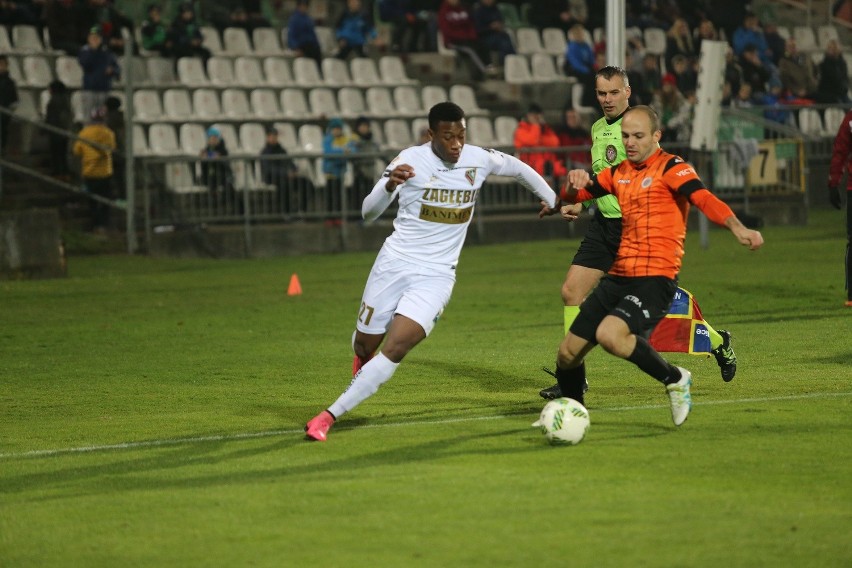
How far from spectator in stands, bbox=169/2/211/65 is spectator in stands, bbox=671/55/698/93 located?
9102mm

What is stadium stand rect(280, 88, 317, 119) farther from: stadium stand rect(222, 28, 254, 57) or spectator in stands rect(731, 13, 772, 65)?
spectator in stands rect(731, 13, 772, 65)

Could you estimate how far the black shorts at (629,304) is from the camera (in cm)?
815

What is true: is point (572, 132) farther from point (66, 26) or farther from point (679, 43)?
point (66, 26)

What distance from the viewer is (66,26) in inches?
991

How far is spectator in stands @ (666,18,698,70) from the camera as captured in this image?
29.4 m

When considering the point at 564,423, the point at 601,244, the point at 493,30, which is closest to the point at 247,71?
the point at 493,30

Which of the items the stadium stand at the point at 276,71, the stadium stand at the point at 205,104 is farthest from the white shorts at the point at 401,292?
the stadium stand at the point at 276,71

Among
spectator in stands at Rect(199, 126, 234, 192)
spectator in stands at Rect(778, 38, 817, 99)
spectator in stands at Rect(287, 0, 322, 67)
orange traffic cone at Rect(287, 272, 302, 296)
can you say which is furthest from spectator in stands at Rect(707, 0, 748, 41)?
orange traffic cone at Rect(287, 272, 302, 296)

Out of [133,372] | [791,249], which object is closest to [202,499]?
[133,372]

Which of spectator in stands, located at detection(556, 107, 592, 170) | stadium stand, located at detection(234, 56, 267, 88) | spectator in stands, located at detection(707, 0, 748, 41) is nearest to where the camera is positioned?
spectator in stands, located at detection(556, 107, 592, 170)

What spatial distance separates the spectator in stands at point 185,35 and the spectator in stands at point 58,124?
3.23m

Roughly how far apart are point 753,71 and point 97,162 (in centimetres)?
1426

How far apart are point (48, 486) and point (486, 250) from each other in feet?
53.8

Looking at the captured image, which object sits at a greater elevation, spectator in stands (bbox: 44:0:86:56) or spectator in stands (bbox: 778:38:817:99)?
spectator in stands (bbox: 44:0:86:56)
